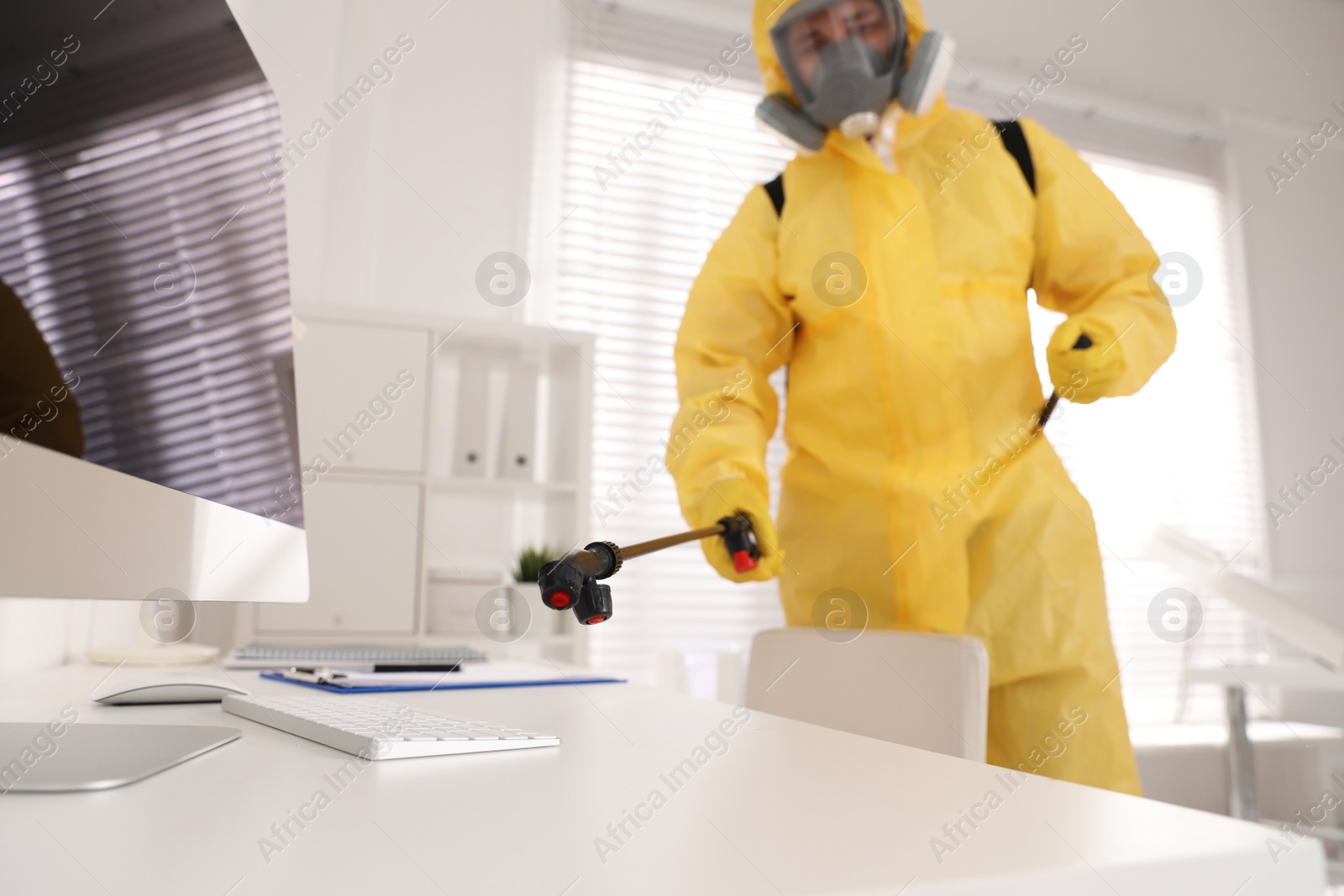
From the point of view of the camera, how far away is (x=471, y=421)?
2184 mm

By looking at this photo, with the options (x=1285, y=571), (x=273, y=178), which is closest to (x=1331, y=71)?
(x=1285, y=571)

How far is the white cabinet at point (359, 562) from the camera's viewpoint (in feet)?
6.47

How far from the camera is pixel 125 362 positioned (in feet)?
1.67

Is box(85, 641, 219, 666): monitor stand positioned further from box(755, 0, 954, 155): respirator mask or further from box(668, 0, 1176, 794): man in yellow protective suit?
box(755, 0, 954, 155): respirator mask

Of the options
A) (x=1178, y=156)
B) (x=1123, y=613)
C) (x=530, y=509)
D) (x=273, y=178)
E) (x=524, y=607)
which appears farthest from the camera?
(x=1178, y=156)

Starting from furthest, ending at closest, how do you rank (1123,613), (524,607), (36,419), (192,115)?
(1123,613) → (524,607) → (192,115) → (36,419)

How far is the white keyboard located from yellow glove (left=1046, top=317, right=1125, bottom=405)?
0.98 m

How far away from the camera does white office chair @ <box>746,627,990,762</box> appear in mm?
873

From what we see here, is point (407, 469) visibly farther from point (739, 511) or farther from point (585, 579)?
point (585, 579)

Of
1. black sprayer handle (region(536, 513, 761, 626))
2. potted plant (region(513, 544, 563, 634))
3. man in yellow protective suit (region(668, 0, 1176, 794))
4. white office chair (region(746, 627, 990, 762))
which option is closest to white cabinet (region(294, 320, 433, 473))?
potted plant (region(513, 544, 563, 634))

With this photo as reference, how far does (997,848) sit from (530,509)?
2.23 metres

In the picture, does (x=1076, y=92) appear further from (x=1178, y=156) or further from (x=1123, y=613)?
(x=1123, y=613)

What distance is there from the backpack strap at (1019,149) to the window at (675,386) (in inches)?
47.6

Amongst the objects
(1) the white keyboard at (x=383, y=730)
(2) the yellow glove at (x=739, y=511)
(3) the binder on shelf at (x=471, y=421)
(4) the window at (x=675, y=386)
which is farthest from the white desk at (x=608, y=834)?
(4) the window at (x=675, y=386)
